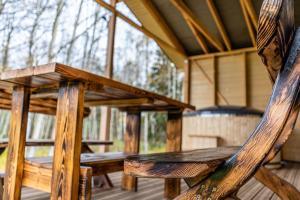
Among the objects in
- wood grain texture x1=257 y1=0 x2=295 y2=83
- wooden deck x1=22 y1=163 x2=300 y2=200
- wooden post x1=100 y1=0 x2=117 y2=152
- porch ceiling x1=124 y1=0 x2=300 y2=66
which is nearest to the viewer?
wood grain texture x1=257 y1=0 x2=295 y2=83

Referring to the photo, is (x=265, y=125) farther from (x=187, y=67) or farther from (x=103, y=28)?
(x=187, y=67)

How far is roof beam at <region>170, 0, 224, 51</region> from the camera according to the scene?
16.3 feet

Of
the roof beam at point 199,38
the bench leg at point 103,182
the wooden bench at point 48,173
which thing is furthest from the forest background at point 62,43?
the wooden bench at point 48,173

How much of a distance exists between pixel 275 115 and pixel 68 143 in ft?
3.22

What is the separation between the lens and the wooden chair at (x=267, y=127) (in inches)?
21.1

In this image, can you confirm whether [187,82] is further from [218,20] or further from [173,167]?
[173,167]

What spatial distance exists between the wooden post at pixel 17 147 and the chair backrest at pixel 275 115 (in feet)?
3.81

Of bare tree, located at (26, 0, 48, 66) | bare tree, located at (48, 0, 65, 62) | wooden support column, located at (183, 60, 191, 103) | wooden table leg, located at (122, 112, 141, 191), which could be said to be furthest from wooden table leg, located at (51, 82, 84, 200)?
wooden support column, located at (183, 60, 191, 103)

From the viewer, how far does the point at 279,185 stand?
4.46 ft

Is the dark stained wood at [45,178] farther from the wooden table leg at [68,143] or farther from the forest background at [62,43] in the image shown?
the forest background at [62,43]

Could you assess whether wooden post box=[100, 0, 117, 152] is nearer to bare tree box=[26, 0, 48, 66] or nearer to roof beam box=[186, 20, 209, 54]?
bare tree box=[26, 0, 48, 66]

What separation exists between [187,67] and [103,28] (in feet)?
9.69

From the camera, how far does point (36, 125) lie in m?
4.98

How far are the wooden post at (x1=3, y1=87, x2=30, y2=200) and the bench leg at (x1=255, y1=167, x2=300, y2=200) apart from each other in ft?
4.35
